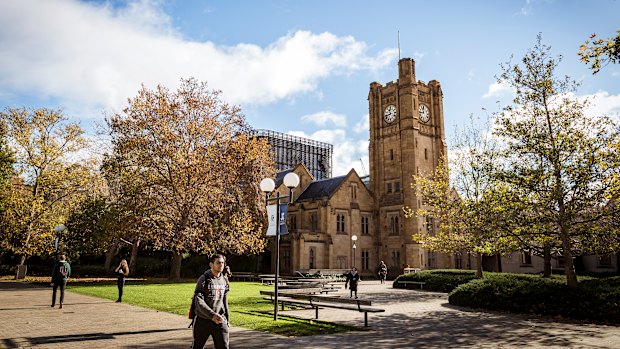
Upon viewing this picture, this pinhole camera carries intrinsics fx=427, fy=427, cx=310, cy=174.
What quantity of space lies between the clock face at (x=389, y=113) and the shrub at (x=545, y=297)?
114ft

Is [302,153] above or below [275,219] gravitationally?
above

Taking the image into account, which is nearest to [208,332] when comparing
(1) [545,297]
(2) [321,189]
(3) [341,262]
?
(1) [545,297]

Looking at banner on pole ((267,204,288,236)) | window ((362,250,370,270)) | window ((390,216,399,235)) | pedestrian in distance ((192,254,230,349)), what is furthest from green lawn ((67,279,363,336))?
window ((390,216,399,235))

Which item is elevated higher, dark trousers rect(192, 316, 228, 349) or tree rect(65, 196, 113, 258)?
tree rect(65, 196, 113, 258)

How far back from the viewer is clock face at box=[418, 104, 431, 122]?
52.7m

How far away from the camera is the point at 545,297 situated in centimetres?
1605

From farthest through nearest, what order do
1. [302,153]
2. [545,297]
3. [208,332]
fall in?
1. [302,153]
2. [545,297]
3. [208,332]

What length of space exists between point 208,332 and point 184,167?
24.5m

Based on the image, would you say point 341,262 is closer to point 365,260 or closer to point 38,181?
point 365,260

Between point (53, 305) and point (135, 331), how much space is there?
21.8ft

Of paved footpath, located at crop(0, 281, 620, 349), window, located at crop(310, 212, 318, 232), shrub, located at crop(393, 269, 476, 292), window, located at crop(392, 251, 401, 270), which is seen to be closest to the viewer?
paved footpath, located at crop(0, 281, 620, 349)

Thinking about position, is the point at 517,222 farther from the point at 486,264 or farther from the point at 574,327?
the point at 486,264

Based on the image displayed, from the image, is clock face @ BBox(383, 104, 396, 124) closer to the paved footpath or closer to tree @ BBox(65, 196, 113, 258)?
tree @ BBox(65, 196, 113, 258)

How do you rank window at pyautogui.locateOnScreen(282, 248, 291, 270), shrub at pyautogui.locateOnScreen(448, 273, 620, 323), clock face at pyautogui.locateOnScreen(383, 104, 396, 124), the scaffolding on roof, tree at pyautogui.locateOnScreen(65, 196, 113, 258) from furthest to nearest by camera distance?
the scaffolding on roof < clock face at pyautogui.locateOnScreen(383, 104, 396, 124) < window at pyautogui.locateOnScreen(282, 248, 291, 270) < tree at pyautogui.locateOnScreen(65, 196, 113, 258) < shrub at pyautogui.locateOnScreen(448, 273, 620, 323)
